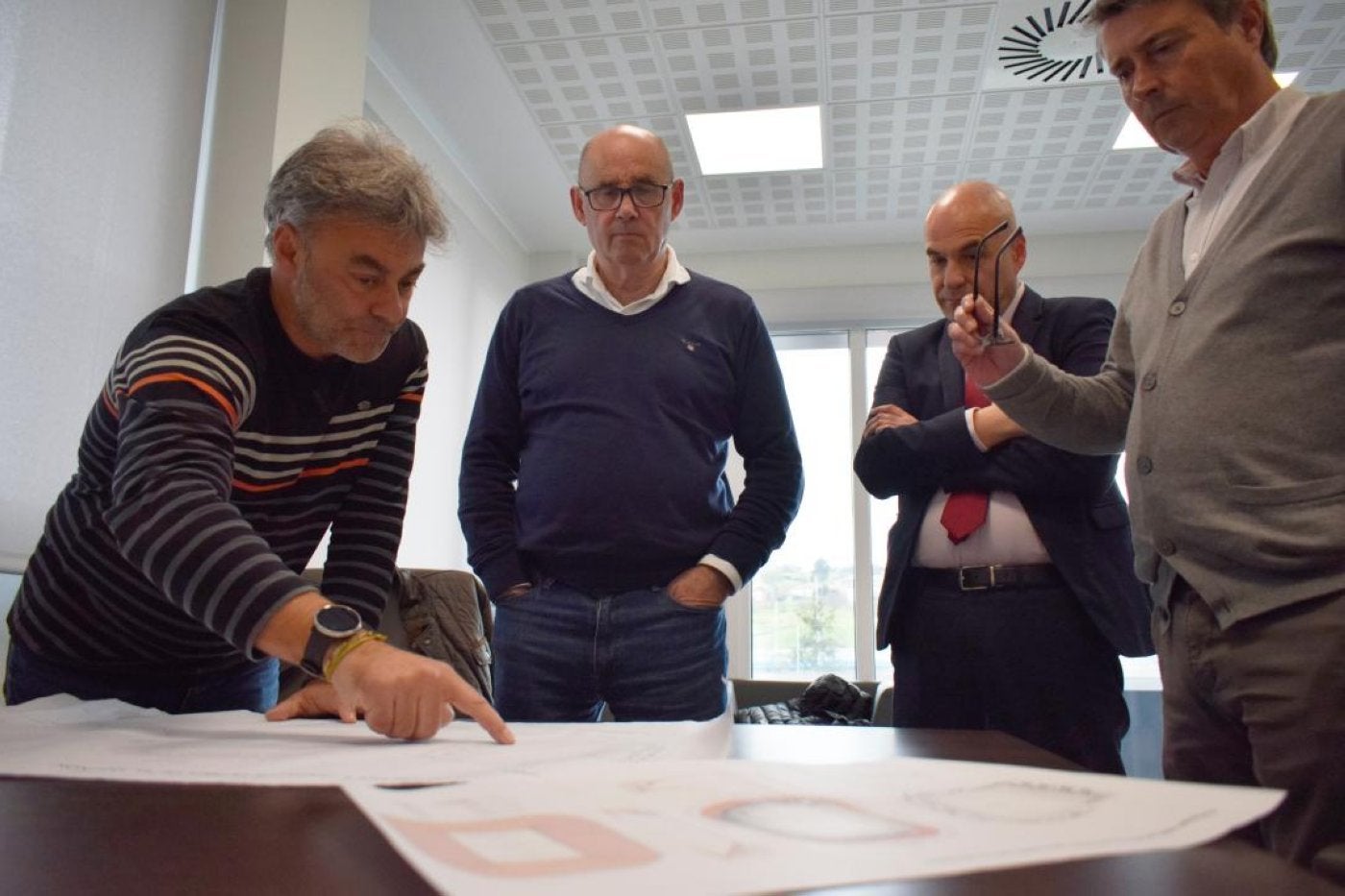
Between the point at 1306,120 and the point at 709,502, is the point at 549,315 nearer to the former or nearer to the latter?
the point at 709,502

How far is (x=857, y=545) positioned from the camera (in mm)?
4527

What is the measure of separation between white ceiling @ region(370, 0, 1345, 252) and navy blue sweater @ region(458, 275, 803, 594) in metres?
1.73

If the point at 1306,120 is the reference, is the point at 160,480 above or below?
below

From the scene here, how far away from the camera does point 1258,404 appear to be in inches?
38.3

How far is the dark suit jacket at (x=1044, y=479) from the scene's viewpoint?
132 centimetres

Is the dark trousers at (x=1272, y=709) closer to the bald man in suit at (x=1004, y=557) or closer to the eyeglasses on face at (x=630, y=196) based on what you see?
the bald man in suit at (x=1004, y=557)

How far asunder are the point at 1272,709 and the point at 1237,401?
1.02 feet

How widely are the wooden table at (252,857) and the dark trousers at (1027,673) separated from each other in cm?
96

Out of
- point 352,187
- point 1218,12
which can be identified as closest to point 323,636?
point 352,187

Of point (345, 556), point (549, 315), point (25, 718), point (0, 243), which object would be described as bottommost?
point (25, 718)

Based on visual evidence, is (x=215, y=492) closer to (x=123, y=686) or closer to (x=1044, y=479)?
(x=123, y=686)

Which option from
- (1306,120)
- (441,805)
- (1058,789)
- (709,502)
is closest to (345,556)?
(709,502)

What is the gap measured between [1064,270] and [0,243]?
14.0 ft

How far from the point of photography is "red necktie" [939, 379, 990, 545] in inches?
54.8
